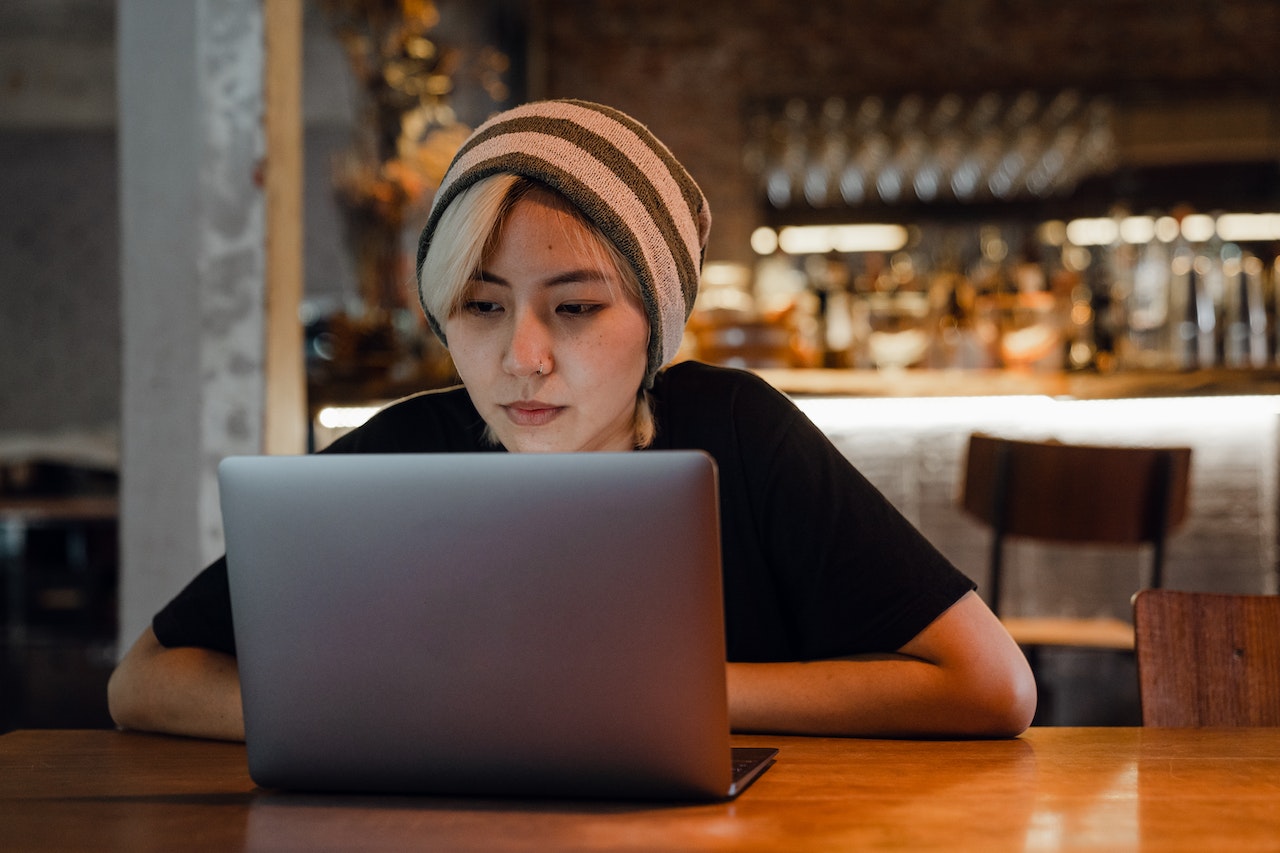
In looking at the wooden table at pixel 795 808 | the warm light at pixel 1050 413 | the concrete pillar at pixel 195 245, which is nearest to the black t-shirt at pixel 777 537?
the wooden table at pixel 795 808

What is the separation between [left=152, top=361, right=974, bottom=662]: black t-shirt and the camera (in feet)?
3.57

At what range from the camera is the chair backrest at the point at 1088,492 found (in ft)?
8.17

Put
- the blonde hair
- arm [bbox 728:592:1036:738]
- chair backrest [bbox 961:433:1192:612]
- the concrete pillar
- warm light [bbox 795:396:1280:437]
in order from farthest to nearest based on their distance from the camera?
warm light [bbox 795:396:1280:437] < chair backrest [bbox 961:433:1192:612] < the concrete pillar < the blonde hair < arm [bbox 728:592:1036:738]

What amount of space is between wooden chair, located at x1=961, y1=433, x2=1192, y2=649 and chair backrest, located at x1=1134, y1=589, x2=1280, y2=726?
1355 millimetres

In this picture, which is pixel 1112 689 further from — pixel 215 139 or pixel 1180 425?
pixel 215 139

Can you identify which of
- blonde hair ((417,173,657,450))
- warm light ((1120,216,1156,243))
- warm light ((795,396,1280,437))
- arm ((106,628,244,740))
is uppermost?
warm light ((1120,216,1156,243))

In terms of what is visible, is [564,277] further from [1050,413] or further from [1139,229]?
[1139,229]

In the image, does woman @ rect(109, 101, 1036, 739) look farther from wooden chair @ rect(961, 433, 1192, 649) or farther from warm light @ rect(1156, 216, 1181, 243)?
warm light @ rect(1156, 216, 1181, 243)

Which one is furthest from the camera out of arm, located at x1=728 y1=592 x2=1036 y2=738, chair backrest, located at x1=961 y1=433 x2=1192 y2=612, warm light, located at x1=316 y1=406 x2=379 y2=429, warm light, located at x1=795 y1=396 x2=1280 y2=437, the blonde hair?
warm light, located at x1=795 y1=396 x2=1280 y2=437

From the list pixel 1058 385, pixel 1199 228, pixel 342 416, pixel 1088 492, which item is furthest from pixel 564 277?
pixel 1199 228

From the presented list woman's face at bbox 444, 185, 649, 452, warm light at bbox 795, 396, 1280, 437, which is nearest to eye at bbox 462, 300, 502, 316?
woman's face at bbox 444, 185, 649, 452

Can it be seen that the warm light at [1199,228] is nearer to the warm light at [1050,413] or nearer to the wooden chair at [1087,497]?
the warm light at [1050,413]

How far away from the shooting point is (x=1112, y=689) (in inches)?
137

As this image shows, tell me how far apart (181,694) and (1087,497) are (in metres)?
1.92
